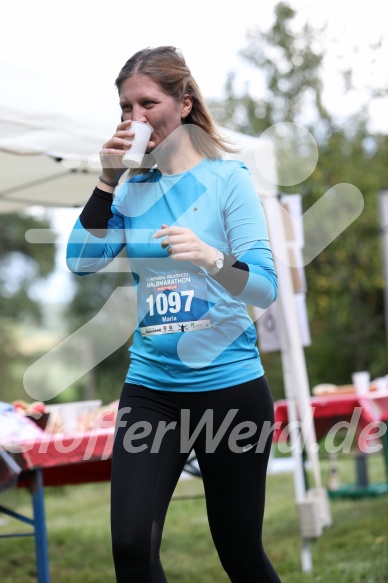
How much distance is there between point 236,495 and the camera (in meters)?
1.91

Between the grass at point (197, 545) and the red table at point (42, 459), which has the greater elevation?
the red table at point (42, 459)

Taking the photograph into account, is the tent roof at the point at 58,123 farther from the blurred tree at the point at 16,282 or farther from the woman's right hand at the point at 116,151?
the blurred tree at the point at 16,282

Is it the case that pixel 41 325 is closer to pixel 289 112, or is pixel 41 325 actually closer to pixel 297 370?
pixel 289 112

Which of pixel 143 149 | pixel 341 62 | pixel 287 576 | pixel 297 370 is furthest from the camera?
pixel 341 62

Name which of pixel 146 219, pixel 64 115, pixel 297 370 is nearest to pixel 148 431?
pixel 146 219

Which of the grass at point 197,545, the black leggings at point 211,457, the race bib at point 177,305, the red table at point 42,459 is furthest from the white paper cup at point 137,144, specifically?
the grass at point 197,545

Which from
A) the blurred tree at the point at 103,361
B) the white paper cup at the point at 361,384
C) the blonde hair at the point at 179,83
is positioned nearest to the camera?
the blonde hair at the point at 179,83

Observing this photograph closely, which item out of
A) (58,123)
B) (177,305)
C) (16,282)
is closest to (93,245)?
(177,305)

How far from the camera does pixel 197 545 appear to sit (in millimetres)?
4770

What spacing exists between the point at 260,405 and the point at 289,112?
11.8m

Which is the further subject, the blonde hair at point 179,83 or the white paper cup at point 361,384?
the white paper cup at point 361,384

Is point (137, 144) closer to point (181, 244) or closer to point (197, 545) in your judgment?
point (181, 244)

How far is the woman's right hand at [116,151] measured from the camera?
1.79 meters

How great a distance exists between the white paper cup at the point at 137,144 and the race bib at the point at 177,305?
28 cm
